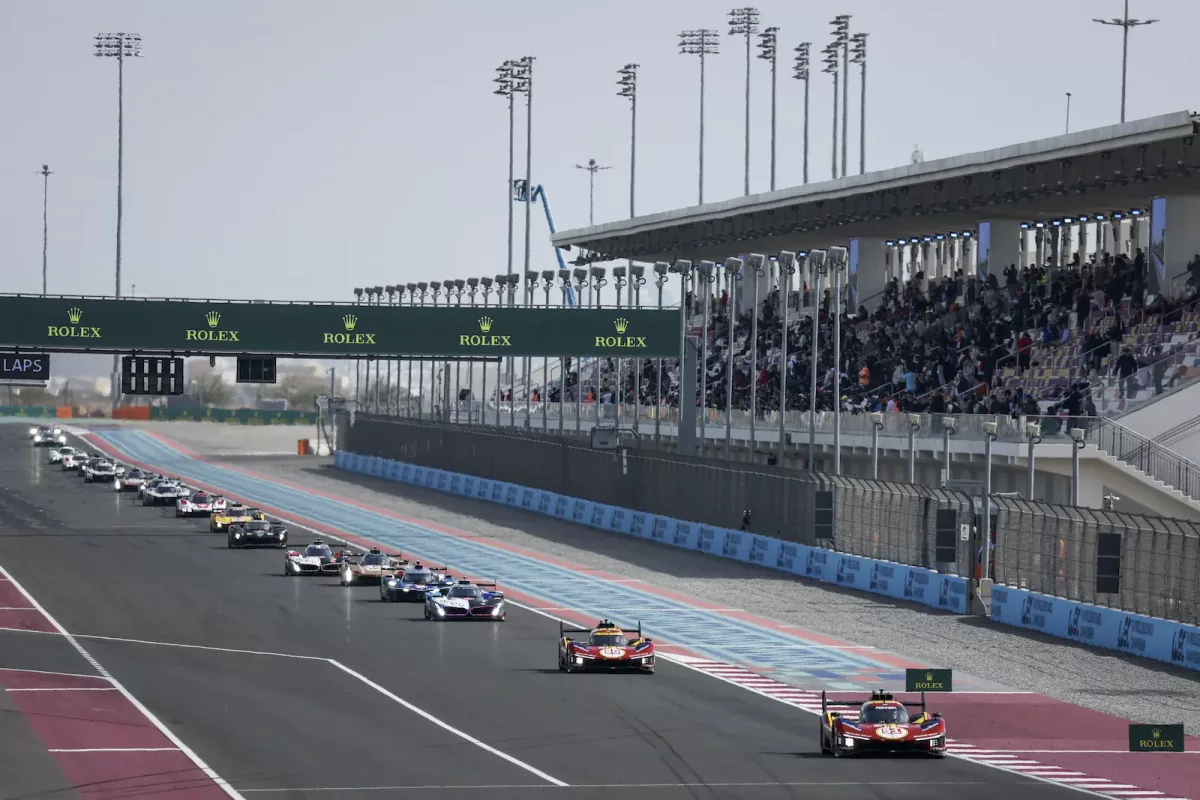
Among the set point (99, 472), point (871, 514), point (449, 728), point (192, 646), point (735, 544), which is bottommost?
point (192, 646)

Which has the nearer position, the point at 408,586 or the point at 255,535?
the point at 408,586

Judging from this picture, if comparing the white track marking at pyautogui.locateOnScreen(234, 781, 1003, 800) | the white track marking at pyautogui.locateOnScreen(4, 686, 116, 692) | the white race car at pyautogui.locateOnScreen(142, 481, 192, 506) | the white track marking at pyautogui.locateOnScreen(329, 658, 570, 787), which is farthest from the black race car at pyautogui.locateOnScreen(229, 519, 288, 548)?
the white track marking at pyautogui.locateOnScreen(234, 781, 1003, 800)

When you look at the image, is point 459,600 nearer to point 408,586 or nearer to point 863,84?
point 408,586

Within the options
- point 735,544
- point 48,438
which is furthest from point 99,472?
point 735,544

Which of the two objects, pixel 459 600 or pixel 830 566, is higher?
pixel 830 566

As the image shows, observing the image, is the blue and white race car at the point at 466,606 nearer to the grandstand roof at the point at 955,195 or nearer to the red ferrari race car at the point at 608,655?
the red ferrari race car at the point at 608,655

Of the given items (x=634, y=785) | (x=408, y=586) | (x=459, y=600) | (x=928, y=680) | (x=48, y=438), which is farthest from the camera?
(x=48, y=438)

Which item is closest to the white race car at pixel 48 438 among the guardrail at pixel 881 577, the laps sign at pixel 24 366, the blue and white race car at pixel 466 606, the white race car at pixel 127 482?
the white race car at pixel 127 482

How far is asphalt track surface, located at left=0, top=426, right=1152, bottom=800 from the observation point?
83.8ft

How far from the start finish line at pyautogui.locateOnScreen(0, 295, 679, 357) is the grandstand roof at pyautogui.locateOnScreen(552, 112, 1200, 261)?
12.3 m

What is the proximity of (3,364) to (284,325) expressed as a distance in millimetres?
9504

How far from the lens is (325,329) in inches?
2731

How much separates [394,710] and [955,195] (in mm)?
49338

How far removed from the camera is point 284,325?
226ft
